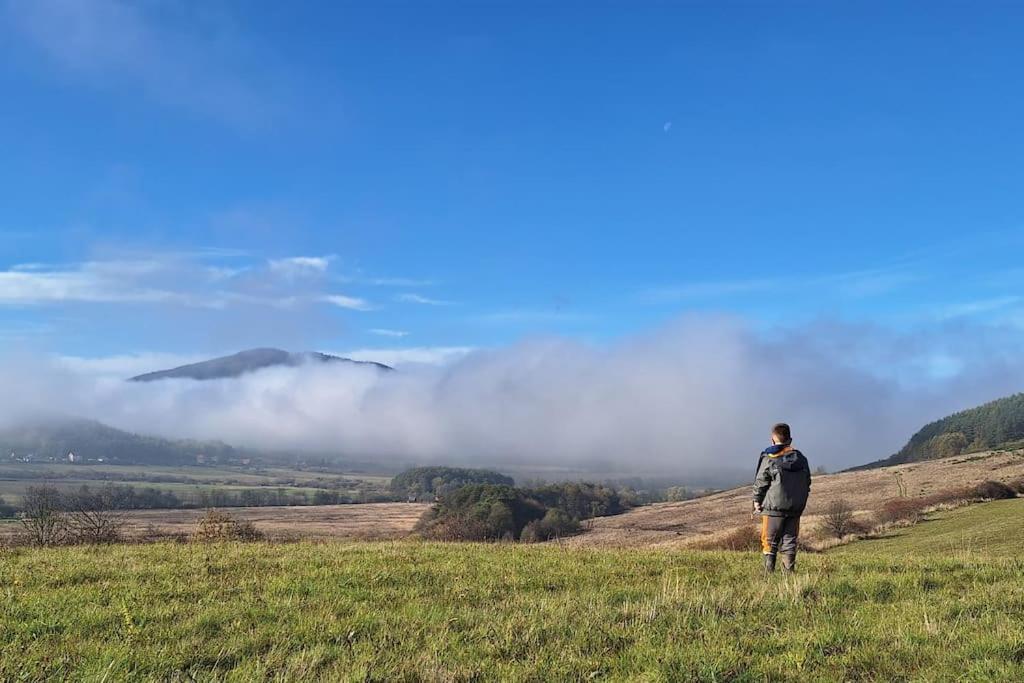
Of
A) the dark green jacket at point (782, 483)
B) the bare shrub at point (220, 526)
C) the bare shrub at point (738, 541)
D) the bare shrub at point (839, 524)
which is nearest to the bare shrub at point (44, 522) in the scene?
the bare shrub at point (220, 526)

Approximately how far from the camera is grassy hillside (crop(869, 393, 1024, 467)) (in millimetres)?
137250

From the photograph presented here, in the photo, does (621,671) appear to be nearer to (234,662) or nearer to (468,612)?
(468,612)

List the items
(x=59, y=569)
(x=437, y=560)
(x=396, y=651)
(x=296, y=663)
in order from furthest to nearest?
(x=437, y=560)
(x=59, y=569)
(x=396, y=651)
(x=296, y=663)

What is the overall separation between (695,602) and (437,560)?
544 cm

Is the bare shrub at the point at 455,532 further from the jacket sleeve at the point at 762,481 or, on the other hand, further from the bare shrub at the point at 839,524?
the bare shrub at the point at 839,524

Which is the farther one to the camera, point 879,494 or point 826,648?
point 879,494

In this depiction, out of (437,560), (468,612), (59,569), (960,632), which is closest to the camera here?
(960,632)

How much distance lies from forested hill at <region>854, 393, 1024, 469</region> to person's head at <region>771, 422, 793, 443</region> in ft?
421

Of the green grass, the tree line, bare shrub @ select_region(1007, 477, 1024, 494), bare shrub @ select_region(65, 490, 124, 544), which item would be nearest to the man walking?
the green grass

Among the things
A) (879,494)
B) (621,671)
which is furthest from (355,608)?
(879,494)

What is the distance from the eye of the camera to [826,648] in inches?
269

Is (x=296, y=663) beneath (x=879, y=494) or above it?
above

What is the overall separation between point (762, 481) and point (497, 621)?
6644 mm

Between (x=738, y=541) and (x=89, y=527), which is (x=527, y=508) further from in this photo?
(x=89, y=527)
